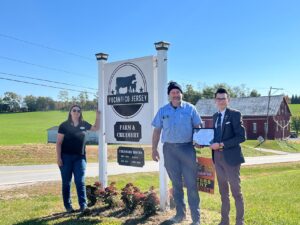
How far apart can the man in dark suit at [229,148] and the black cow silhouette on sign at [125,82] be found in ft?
7.85

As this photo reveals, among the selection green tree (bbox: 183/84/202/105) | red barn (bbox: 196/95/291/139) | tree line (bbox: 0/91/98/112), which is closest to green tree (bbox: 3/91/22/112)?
tree line (bbox: 0/91/98/112)

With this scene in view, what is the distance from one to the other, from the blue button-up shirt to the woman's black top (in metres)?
1.77

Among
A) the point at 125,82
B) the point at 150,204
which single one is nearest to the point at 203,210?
the point at 150,204

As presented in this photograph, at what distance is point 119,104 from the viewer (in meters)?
7.75

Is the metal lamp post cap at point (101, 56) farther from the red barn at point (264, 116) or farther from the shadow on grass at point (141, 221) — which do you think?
the red barn at point (264, 116)

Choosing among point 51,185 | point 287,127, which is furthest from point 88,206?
point 287,127

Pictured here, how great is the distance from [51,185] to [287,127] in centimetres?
5892

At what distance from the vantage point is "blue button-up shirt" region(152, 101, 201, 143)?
5.88 m

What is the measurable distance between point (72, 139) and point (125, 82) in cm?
147

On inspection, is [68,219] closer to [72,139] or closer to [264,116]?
[72,139]

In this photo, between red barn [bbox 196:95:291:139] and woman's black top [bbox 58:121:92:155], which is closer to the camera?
woman's black top [bbox 58:121:92:155]

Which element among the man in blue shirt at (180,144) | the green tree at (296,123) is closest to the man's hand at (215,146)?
the man in blue shirt at (180,144)

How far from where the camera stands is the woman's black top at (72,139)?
23.1ft

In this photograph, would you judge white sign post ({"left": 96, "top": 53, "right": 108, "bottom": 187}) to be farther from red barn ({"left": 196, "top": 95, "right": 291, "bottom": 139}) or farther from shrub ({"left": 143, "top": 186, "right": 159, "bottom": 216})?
red barn ({"left": 196, "top": 95, "right": 291, "bottom": 139})
